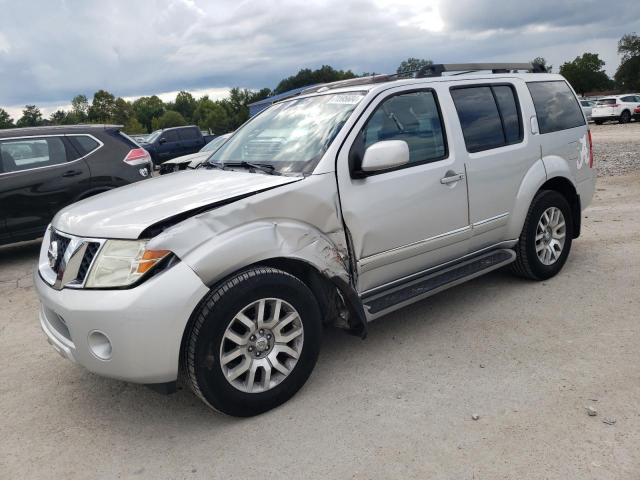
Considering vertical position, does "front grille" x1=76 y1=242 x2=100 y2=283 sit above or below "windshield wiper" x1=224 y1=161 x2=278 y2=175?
below

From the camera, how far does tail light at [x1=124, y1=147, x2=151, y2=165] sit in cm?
789

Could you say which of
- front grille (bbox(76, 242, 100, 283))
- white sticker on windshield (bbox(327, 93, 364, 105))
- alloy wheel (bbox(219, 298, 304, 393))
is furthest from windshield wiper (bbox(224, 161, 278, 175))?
front grille (bbox(76, 242, 100, 283))

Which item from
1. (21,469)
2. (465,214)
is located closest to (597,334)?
(465,214)

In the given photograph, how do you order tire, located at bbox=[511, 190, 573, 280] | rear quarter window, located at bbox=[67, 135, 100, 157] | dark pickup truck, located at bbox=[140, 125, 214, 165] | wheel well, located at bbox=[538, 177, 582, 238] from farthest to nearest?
dark pickup truck, located at bbox=[140, 125, 214, 165]
rear quarter window, located at bbox=[67, 135, 100, 157]
wheel well, located at bbox=[538, 177, 582, 238]
tire, located at bbox=[511, 190, 573, 280]

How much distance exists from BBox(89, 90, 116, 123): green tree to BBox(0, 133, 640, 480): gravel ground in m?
102

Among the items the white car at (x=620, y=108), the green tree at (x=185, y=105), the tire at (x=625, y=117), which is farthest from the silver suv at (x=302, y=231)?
the green tree at (x=185, y=105)

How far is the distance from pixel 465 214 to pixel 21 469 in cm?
322

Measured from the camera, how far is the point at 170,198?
124 inches

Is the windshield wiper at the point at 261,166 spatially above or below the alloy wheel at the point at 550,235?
above

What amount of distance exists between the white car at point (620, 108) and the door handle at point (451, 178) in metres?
29.6

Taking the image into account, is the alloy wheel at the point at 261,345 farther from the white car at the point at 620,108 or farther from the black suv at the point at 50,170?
the white car at the point at 620,108

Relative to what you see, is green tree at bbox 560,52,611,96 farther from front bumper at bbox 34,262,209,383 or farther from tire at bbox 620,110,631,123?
front bumper at bbox 34,262,209,383

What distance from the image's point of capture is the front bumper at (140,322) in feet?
8.87

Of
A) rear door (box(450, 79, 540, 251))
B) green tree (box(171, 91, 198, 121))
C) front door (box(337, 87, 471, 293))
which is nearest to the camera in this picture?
front door (box(337, 87, 471, 293))
